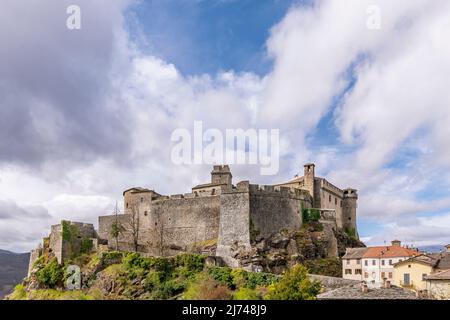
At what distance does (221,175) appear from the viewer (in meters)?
66.6

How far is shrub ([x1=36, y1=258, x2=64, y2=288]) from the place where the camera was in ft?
166

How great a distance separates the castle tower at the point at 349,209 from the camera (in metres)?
66.0

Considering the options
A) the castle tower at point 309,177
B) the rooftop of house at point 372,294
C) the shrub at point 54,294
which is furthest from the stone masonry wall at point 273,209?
the shrub at point 54,294

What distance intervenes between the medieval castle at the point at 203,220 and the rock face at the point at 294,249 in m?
0.78

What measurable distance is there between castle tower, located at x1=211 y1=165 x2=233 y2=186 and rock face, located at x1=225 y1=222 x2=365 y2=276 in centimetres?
1267

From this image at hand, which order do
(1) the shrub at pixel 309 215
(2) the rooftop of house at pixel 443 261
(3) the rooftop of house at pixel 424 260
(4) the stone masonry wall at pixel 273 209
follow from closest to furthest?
(2) the rooftop of house at pixel 443 261
(3) the rooftop of house at pixel 424 260
(4) the stone masonry wall at pixel 273 209
(1) the shrub at pixel 309 215

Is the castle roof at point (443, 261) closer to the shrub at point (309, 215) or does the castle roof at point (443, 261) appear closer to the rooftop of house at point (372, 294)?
the rooftop of house at point (372, 294)

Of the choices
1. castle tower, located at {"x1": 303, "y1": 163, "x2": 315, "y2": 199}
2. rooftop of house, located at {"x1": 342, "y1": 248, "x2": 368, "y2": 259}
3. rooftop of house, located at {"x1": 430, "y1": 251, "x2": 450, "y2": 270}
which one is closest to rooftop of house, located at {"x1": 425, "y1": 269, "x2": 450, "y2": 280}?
rooftop of house, located at {"x1": 430, "y1": 251, "x2": 450, "y2": 270}

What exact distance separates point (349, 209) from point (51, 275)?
36142mm

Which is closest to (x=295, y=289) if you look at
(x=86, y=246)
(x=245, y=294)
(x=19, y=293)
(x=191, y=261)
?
(x=245, y=294)

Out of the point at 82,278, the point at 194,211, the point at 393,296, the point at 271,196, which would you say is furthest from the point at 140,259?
the point at 393,296

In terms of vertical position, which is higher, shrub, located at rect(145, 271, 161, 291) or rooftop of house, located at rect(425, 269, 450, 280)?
rooftop of house, located at rect(425, 269, 450, 280)

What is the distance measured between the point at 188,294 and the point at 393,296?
55.9ft

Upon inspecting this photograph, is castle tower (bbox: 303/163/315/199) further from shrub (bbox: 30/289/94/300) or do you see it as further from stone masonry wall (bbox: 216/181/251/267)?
shrub (bbox: 30/289/94/300)
